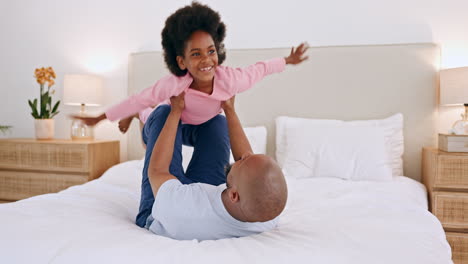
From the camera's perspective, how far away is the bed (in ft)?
3.08

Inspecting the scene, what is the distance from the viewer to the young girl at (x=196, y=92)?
1337mm

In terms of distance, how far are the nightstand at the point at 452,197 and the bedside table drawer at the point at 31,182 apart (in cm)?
234

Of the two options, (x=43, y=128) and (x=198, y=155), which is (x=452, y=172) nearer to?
(x=198, y=155)

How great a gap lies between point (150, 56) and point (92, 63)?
600mm

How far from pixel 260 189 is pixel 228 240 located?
0.22 metres

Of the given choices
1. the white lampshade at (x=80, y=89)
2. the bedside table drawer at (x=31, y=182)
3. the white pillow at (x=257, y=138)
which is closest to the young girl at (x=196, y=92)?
the white pillow at (x=257, y=138)

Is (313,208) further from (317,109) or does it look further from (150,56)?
(150,56)

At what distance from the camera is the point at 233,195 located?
0.97 metres

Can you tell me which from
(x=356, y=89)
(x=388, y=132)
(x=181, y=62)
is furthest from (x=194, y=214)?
(x=356, y=89)

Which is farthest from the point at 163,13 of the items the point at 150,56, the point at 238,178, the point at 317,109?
the point at 238,178

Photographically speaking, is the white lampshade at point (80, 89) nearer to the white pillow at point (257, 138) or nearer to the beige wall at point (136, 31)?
the beige wall at point (136, 31)

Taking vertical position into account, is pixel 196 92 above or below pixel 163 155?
above

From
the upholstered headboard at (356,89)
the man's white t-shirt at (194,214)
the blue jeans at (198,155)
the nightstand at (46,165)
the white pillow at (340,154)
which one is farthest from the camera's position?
the nightstand at (46,165)

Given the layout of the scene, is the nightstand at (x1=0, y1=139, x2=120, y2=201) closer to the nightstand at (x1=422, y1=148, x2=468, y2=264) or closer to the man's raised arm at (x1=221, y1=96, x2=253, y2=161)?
the man's raised arm at (x1=221, y1=96, x2=253, y2=161)
